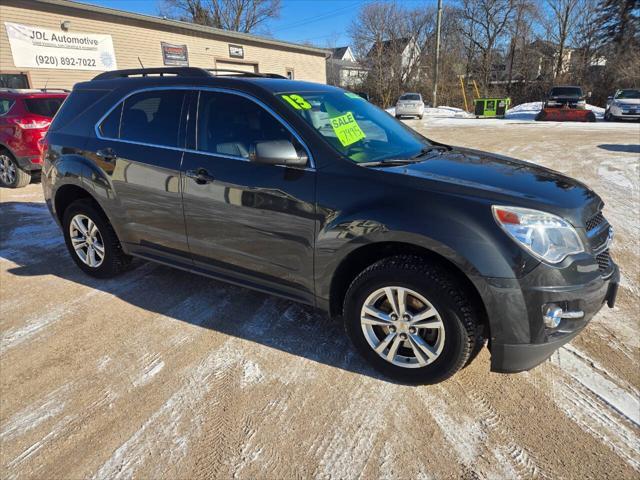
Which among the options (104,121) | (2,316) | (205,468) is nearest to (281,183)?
(205,468)

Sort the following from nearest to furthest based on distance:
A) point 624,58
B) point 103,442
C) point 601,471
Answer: point 601,471 → point 103,442 → point 624,58

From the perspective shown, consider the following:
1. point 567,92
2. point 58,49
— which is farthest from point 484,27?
point 58,49

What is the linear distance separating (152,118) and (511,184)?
2746 millimetres

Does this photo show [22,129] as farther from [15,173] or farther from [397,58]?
[397,58]

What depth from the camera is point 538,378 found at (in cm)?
263

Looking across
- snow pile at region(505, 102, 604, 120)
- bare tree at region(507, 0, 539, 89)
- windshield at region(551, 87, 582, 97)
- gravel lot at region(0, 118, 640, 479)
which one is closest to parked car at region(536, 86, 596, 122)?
windshield at region(551, 87, 582, 97)

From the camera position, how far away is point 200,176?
10.1 feet

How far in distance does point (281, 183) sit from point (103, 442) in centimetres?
176

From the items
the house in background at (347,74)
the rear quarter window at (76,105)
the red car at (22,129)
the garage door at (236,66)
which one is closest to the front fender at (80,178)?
the rear quarter window at (76,105)

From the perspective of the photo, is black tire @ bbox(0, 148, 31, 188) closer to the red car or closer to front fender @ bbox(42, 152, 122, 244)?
the red car

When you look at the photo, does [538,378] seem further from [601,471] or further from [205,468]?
[205,468]

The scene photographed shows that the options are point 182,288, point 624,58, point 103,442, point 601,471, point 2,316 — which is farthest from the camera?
point 624,58

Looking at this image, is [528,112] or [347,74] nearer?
[528,112]

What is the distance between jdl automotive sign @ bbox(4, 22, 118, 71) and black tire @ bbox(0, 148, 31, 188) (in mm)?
7243
